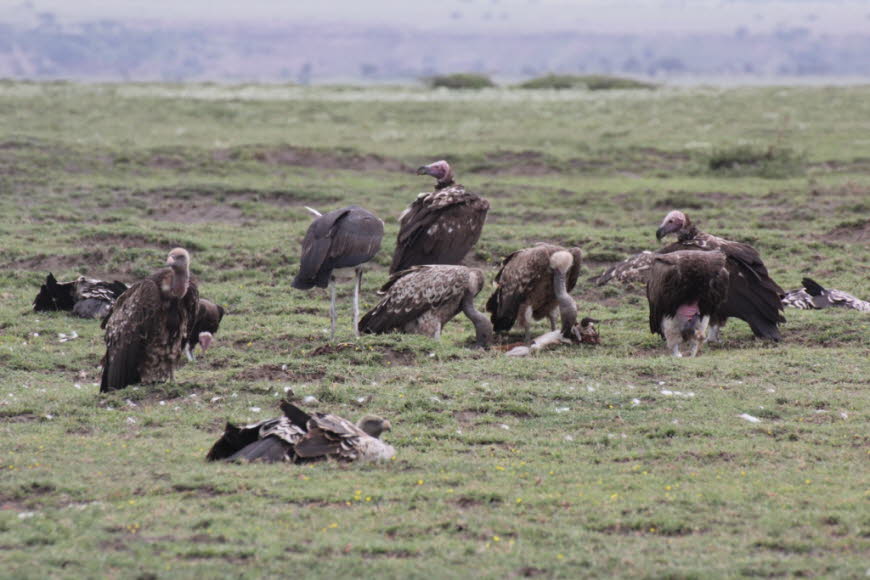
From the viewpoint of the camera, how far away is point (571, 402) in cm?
976

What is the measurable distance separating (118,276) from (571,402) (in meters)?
7.77

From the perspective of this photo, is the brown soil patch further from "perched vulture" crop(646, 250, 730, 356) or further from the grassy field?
Result: "perched vulture" crop(646, 250, 730, 356)

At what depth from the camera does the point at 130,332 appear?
32.3 ft

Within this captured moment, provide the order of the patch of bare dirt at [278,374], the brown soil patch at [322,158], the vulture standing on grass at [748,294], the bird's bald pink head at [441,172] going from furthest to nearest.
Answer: the brown soil patch at [322,158] < the bird's bald pink head at [441,172] < the vulture standing on grass at [748,294] < the patch of bare dirt at [278,374]

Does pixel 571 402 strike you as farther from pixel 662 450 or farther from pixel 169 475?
pixel 169 475

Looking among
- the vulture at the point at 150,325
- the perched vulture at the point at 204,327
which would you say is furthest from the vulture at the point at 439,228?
the vulture at the point at 150,325

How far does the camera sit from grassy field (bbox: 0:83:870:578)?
258 inches

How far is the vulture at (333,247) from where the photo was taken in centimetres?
1217

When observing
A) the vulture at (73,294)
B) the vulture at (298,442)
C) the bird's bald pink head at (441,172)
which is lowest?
the vulture at (73,294)

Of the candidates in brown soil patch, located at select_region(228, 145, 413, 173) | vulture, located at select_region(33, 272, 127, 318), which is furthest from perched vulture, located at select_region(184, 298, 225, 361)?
brown soil patch, located at select_region(228, 145, 413, 173)

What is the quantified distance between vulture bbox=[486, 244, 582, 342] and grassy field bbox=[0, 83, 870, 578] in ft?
1.56

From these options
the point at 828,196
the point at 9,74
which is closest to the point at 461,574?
the point at 828,196

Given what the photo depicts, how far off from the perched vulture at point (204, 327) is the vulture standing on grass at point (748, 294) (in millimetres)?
4572

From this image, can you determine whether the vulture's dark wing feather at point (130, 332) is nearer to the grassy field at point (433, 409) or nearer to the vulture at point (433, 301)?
the grassy field at point (433, 409)
